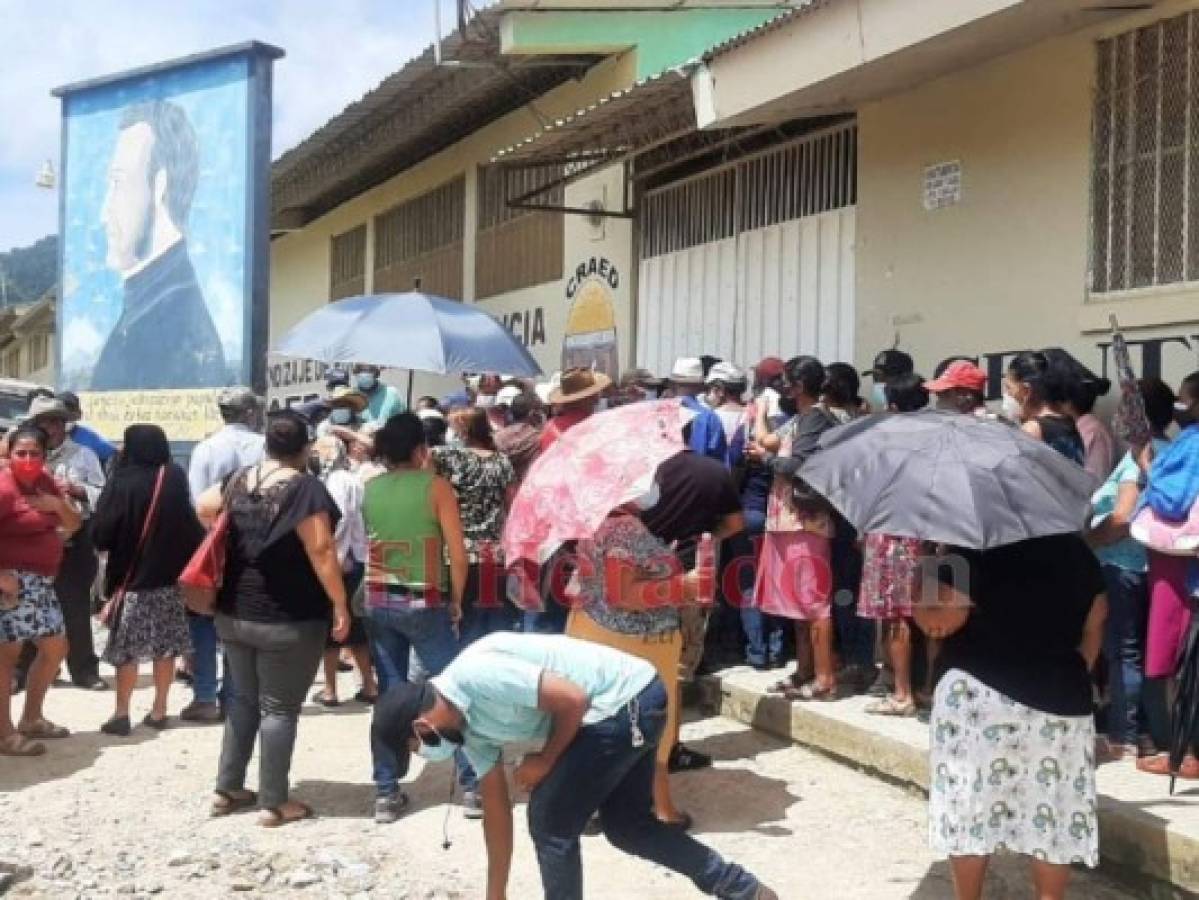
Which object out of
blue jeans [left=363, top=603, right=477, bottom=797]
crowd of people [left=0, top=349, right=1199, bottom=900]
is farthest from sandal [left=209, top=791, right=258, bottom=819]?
blue jeans [left=363, top=603, right=477, bottom=797]

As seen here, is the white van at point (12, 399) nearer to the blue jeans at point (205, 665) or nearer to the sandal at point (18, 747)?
the blue jeans at point (205, 665)

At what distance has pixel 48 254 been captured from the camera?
104 m

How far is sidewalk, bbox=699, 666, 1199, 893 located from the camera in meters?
5.03

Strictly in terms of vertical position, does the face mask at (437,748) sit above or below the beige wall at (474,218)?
below

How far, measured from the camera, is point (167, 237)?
12172 mm

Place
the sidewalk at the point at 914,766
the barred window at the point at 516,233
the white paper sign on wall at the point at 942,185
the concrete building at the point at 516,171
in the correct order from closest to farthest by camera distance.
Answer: the sidewalk at the point at 914,766
the white paper sign on wall at the point at 942,185
the concrete building at the point at 516,171
the barred window at the point at 516,233

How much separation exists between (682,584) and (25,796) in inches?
136

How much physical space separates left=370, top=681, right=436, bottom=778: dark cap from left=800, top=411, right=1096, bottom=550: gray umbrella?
4.69 feet

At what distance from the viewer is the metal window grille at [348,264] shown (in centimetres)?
1988

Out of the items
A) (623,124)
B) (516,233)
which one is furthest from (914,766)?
(516,233)

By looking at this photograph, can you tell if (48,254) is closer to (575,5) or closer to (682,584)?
(575,5)

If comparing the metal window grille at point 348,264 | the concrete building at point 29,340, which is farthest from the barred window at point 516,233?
the concrete building at point 29,340

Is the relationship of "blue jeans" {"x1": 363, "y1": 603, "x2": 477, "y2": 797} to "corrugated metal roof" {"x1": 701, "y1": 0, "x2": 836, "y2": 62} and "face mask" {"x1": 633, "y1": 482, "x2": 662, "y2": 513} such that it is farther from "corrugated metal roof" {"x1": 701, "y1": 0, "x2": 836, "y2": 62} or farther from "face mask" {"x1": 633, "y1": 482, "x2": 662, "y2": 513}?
"corrugated metal roof" {"x1": 701, "y1": 0, "x2": 836, "y2": 62}

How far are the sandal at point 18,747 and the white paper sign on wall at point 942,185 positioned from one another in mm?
5935
